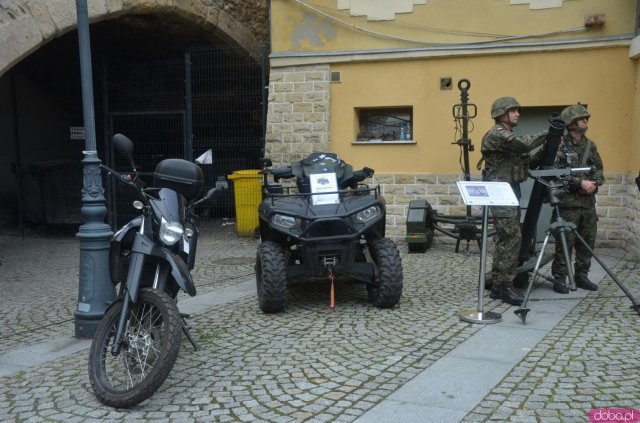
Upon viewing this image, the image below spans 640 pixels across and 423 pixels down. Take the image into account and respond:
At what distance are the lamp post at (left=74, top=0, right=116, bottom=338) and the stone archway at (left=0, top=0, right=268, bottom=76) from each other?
13.5ft

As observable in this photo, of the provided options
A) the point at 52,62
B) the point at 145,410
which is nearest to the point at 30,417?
the point at 145,410

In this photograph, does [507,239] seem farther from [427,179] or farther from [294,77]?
[294,77]

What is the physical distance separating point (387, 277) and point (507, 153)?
65.8 inches

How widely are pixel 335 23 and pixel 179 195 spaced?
679 cm

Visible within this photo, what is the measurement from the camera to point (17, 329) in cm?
559

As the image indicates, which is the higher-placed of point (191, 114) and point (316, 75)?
point (316, 75)

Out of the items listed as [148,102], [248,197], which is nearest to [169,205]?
[248,197]

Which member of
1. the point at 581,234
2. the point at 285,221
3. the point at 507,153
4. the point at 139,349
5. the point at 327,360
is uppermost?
the point at 507,153

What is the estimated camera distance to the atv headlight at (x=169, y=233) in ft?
13.0

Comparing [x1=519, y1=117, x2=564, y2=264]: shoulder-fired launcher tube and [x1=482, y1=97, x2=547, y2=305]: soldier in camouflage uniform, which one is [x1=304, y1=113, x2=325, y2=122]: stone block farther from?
[x1=519, y1=117, x2=564, y2=264]: shoulder-fired launcher tube

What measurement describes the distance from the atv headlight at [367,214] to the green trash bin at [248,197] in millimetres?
5452

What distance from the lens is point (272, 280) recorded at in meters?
5.50

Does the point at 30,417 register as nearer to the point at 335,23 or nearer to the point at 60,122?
the point at 335,23

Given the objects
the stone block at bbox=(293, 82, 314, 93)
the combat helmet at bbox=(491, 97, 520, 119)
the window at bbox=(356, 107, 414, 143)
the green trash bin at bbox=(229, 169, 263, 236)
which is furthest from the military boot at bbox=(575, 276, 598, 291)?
the green trash bin at bbox=(229, 169, 263, 236)
